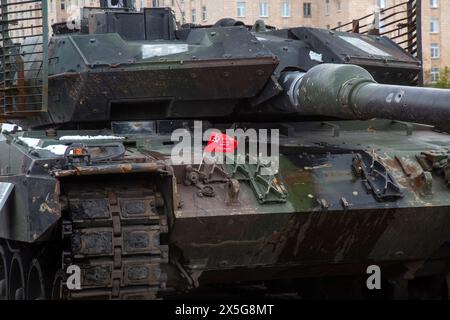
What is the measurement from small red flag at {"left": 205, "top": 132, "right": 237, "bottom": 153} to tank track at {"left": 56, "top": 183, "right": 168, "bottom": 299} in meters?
0.98

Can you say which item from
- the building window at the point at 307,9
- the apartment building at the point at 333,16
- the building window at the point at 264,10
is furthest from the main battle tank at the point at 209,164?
the building window at the point at 307,9

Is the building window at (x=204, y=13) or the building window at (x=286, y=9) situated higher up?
Answer: the building window at (x=204, y=13)

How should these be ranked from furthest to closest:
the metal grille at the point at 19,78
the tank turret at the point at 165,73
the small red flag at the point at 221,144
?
1. the metal grille at the point at 19,78
2. the tank turret at the point at 165,73
3. the small red flag at the point at 221,144

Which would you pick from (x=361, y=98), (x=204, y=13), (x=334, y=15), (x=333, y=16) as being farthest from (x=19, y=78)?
(x=333, y=16)

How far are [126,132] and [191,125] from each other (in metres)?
0.71

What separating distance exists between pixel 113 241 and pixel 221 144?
160cm

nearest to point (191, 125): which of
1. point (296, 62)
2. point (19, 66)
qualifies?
point (296, 62)

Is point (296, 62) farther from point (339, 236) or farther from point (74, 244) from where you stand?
point (74, 244)

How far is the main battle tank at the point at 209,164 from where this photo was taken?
8.29 m

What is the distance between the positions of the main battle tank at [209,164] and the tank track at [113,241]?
14 mm

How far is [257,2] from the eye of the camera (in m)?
62.7

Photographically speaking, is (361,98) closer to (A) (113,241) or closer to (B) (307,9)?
(A) (113,241)

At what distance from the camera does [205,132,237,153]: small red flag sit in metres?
9.23

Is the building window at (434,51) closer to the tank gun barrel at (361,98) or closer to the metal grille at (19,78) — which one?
the metal grille at (19,78)
